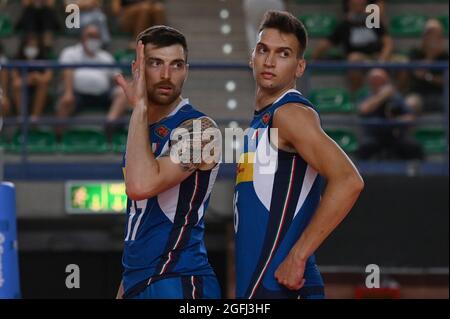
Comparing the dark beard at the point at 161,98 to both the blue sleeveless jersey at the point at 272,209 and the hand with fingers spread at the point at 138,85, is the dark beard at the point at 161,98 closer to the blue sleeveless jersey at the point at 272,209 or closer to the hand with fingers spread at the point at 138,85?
the hand with fingers spread at the point at 138,85

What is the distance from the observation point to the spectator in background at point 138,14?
15.2 meters

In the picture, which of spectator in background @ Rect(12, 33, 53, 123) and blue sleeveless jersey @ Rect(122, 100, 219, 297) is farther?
spectator in background @ Rect(12, 33, 53, 123)

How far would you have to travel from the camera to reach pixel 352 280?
12.3 metres

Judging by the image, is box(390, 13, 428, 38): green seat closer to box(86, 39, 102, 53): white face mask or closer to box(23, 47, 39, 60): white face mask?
box(86, 39, 102, 53): white face mask

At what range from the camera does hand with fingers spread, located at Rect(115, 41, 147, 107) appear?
19.0ft

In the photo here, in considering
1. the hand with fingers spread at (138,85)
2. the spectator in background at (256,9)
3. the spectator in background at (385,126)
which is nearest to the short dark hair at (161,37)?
the hand with fingers spread at (138,85)

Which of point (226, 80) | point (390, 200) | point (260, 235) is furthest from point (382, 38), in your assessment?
point (260, 235)

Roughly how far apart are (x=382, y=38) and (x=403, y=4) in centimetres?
194

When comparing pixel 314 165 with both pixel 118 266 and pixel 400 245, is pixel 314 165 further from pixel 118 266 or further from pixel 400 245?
pixel 118 266

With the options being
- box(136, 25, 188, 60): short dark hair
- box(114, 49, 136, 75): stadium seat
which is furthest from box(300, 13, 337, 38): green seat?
box(136, 25, 188, 60): short dark hair

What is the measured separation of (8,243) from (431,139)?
23.2 feet

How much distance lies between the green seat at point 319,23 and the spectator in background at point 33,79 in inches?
131

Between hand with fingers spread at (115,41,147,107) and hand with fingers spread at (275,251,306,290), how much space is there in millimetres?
969

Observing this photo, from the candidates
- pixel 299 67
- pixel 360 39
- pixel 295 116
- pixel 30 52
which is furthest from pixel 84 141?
pixel 295 116
